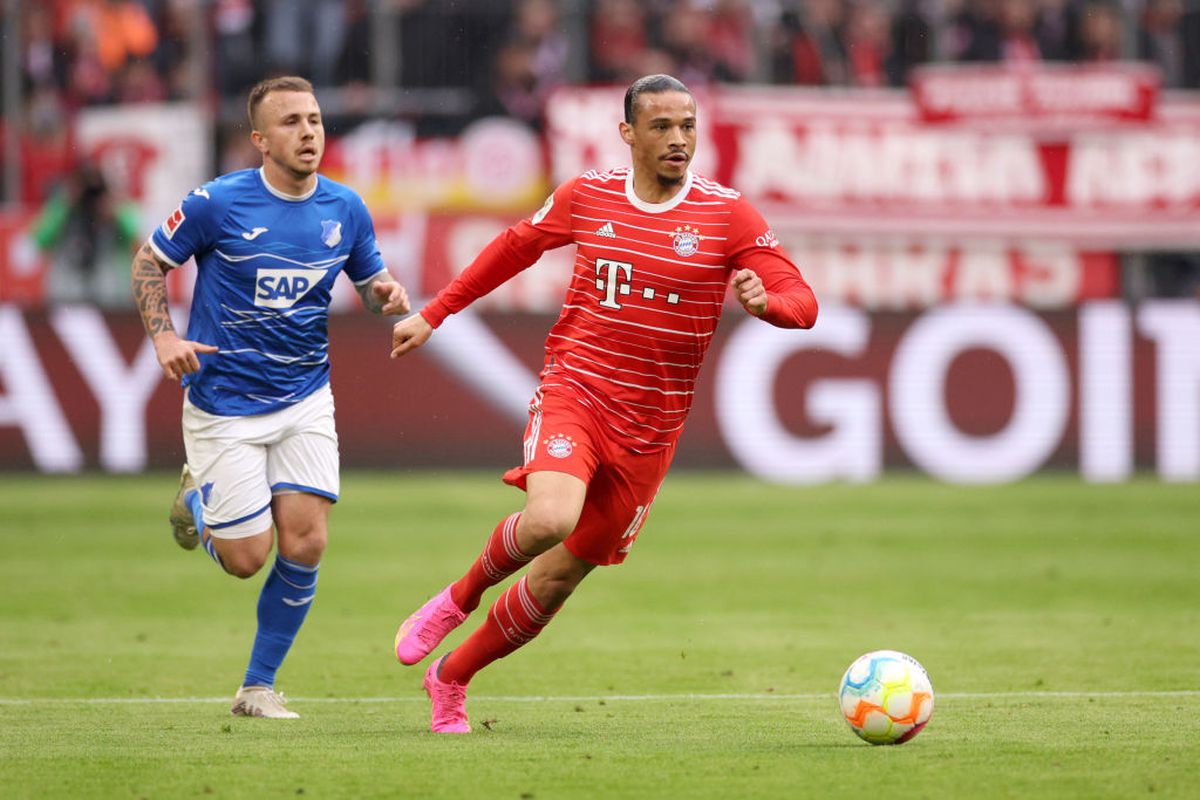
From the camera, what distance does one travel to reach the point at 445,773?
21.0ft

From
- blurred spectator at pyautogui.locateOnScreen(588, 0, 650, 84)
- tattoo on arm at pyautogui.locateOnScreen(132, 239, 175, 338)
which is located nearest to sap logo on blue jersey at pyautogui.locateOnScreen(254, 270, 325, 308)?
tattoo on arm at pyautogui.locateOnScreen(132, 239, 175, 338)

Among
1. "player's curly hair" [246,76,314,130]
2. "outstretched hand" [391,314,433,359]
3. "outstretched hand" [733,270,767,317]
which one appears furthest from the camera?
"player's curly hair" [246,76,314,130]

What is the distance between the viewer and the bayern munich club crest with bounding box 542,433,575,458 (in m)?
7.23

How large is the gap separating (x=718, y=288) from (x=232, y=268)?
2.08 metres

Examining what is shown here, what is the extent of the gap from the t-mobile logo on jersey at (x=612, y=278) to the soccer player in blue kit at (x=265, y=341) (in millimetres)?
1017

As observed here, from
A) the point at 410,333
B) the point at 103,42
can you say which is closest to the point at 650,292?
the point at 410,333

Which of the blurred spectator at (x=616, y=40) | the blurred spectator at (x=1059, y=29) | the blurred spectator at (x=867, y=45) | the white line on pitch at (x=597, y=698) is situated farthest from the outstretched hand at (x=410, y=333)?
the blurred spectator at (x=1059, y=29)

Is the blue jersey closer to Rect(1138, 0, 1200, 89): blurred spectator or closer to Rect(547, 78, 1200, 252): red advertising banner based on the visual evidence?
Rect(547, 78, 1200, 252): red advertising banner

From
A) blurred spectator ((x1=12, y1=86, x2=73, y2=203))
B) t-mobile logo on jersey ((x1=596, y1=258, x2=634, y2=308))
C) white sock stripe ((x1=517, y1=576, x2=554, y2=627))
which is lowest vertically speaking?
white sock stripe ((x1=517, y1=576, x2=554, y2=627))

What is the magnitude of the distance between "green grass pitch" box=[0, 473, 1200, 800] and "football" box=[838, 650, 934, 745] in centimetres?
9

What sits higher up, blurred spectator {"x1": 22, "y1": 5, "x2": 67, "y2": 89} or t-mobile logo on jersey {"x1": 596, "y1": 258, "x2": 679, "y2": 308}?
blurred spectator {"x1": 22, "y1": 5, "x2": 67, "y2": 89}

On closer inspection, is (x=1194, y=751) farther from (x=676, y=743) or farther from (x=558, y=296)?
(x=558, y=296)

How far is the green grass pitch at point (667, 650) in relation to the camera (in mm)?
6484

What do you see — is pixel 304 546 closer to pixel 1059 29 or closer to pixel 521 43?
pixel 521 43
